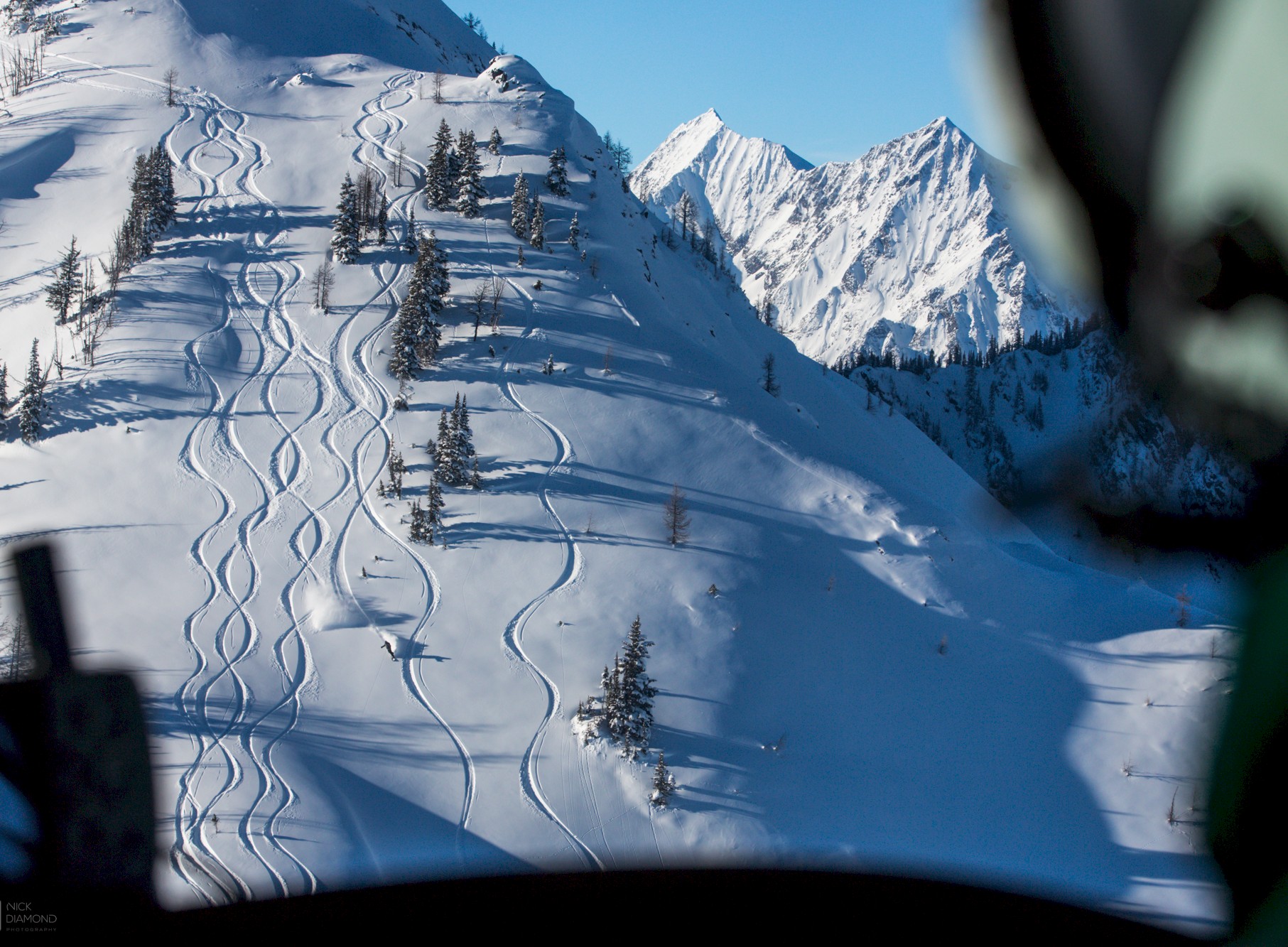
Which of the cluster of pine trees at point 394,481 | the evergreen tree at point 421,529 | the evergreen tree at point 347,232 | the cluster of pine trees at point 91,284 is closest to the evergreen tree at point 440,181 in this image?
the evergreen tree at point 347,232

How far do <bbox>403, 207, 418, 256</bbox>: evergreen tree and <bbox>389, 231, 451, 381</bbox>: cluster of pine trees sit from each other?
5064 millimetres

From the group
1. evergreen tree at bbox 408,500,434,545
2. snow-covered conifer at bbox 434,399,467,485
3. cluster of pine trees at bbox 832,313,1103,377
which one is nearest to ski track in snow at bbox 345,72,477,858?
evergreen tree at bbox 408,500,434,545

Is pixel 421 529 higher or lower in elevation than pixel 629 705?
Result: higher

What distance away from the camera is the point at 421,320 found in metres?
29.2

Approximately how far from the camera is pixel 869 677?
19969mm

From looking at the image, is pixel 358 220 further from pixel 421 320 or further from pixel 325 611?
pixel 325 611

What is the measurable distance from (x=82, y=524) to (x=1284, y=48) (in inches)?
950

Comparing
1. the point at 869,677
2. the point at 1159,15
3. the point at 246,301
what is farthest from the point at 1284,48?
the point at 246,301

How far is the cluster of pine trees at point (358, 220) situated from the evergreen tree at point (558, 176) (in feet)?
25.5

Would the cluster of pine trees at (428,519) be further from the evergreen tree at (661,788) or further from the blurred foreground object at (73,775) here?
the blurred foreground object at (73,775)

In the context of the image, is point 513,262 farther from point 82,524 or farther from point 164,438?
point 82,524

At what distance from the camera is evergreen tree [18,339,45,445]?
2366cm

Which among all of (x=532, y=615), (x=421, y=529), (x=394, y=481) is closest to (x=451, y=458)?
(x=394, y=481)

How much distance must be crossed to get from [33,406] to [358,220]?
51.7ft
